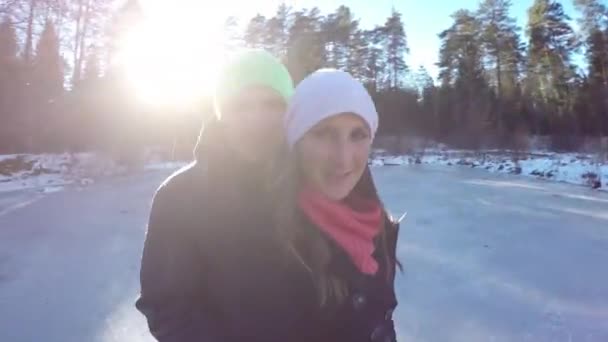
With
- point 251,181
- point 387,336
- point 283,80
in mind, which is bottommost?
point 387,336

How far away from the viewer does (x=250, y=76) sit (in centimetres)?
133

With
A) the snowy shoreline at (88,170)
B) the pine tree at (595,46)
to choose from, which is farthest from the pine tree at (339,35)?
the snowy shoreline at (88,170)

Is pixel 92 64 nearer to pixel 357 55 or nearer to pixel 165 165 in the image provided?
pixel 165 165

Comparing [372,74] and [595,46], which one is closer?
[595,46]

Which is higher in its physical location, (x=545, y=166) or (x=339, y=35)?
(x=339, y=35)

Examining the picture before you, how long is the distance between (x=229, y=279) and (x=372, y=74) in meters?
37.1

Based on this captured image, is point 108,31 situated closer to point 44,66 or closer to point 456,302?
point 44,66

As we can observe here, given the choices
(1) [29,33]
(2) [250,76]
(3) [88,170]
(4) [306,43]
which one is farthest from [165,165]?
(4) [306,43]

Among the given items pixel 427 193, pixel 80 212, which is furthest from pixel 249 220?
pixel 427 193

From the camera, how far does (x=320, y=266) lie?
1.09 meters

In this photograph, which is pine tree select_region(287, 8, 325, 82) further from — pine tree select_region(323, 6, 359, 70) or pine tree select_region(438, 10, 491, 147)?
pine tree select_region(438, 10, 491, 147)

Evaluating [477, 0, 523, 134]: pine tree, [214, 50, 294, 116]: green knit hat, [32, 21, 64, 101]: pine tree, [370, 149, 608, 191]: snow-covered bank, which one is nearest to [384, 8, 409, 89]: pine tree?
[477, 0, 523, 134]: pine tree

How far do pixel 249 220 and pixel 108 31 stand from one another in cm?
2312

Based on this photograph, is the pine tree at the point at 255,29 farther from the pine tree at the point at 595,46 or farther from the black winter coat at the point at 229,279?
the black winter coat at the point at 229,279
